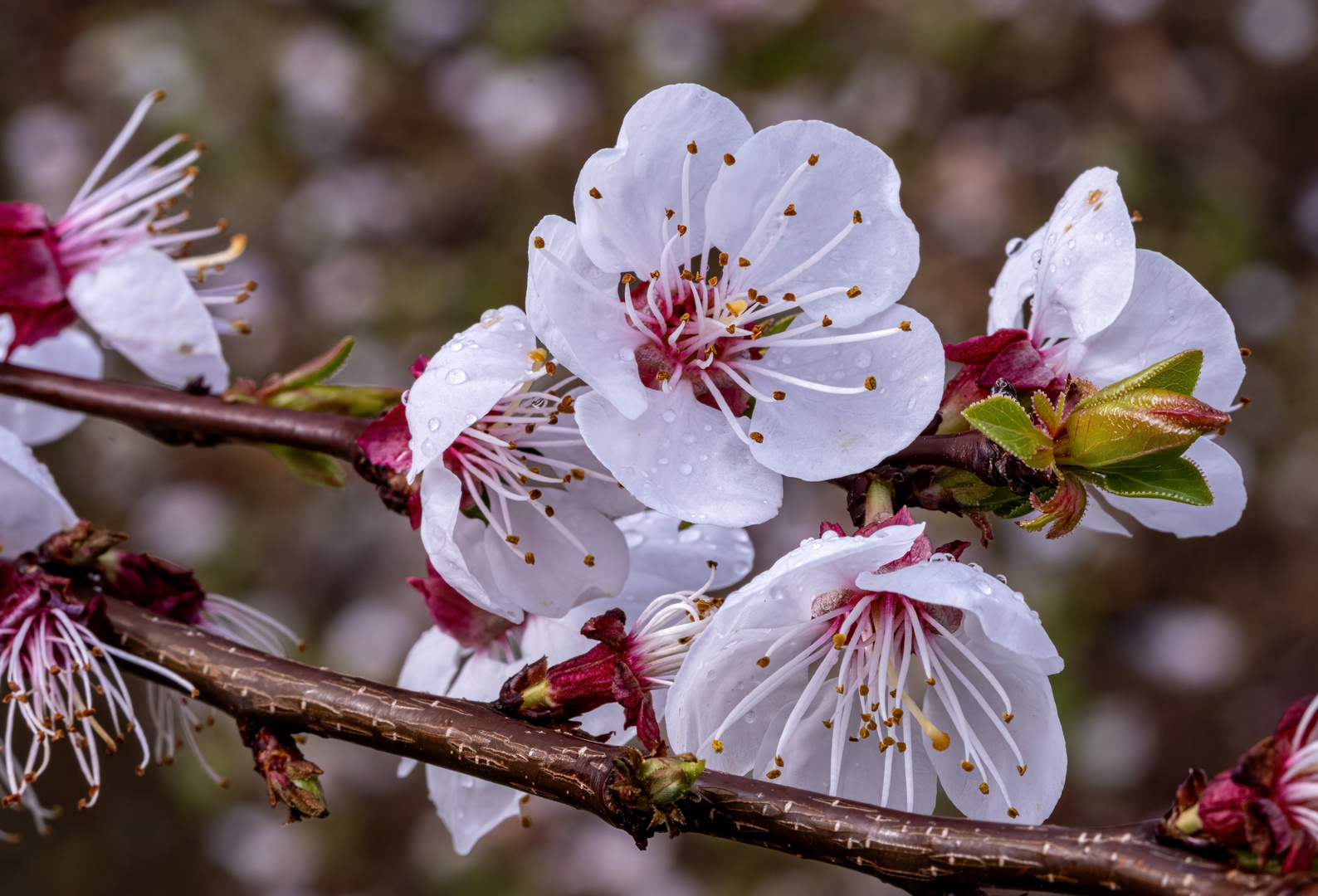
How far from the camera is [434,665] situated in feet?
3.07

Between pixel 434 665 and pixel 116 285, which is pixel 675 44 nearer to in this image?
pixel 116 285

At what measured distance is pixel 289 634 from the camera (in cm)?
98

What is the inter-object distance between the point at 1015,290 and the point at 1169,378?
0.21 m

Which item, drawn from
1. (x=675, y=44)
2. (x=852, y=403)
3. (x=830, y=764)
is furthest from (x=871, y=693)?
(x=675, y=44)

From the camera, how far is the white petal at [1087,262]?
723mm

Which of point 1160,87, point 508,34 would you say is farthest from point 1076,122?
point 508,34

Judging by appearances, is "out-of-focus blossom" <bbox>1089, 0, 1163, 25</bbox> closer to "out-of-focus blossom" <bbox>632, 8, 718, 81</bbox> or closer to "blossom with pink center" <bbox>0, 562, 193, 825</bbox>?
"out-of-focus blossom" <bbox>632, 8, 718, 81</bbox>

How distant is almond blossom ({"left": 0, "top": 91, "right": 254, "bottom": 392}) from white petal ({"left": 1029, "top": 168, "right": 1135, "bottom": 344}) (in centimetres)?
66

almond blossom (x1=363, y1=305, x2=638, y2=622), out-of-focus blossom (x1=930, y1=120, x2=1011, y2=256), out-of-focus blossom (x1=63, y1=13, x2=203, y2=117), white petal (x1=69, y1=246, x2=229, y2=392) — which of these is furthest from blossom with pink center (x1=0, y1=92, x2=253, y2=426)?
out-of-focus blossom (x1=930, y1=120, x2=1011, y2=256)

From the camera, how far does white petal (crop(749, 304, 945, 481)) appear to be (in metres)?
0.71

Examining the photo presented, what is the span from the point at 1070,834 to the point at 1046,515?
0.56 feet

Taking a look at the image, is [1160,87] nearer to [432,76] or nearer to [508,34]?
[508,34]

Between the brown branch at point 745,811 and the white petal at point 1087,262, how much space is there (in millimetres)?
336

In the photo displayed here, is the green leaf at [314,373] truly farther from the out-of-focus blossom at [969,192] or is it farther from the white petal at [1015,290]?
the out-of-focus blossom at [969,192]
